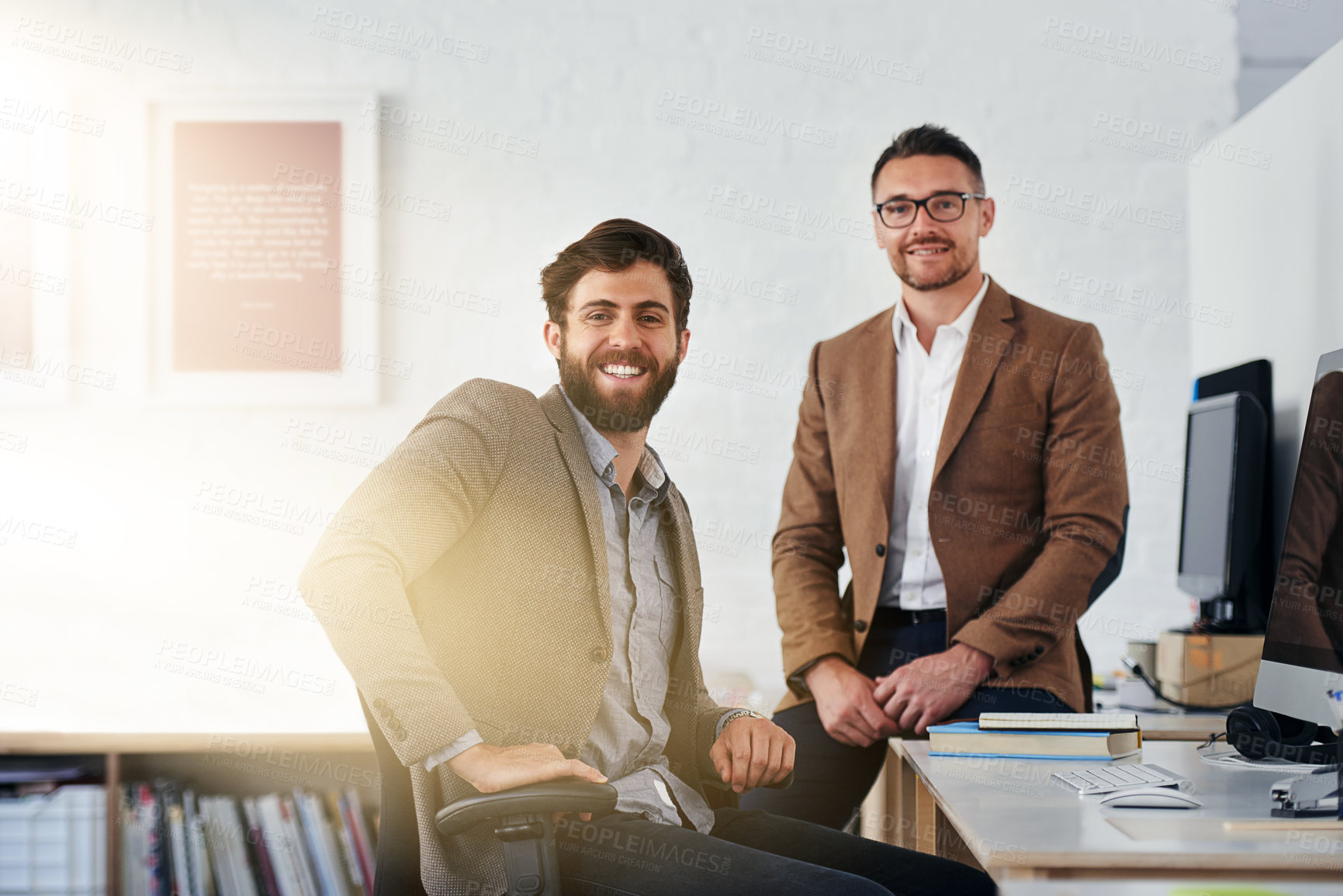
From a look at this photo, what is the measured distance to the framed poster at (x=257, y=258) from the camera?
270 cm

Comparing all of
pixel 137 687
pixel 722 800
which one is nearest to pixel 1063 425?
pixel 722 800

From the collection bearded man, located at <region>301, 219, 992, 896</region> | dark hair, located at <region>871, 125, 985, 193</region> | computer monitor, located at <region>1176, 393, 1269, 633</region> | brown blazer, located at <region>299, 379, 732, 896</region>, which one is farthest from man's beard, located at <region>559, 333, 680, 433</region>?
computer monitor, located at <region>1176, 393, 1269, 633</region>

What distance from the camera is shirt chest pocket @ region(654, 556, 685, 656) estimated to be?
172 centimetres

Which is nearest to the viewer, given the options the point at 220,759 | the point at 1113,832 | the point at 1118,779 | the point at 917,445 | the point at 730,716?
the point at 1113,832

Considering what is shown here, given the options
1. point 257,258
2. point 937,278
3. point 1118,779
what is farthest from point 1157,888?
point 257,258

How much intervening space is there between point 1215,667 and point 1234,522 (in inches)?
11.9

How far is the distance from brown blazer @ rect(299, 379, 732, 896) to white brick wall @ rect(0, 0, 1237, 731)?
1.22 metres

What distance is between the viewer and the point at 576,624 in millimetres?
1489

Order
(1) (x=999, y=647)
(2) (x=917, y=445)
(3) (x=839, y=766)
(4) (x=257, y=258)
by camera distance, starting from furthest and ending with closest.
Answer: (4) (x=257, y=258), (2) (x=917, y=445), (3) (x=839, y=766), (1) (x=999, y=647)

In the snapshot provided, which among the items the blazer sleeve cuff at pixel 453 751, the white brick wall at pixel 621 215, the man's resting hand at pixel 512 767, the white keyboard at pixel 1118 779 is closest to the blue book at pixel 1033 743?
the white keyboard at pixel 1118 779

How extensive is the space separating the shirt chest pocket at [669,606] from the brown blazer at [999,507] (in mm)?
566

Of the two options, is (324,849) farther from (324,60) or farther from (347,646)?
(324,60)

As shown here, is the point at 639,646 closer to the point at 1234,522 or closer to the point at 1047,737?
the point at 1047,737

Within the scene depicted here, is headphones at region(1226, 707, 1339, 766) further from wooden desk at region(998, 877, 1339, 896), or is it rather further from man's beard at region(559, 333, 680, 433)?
man's beard at region(559, 333, 680, 433)
